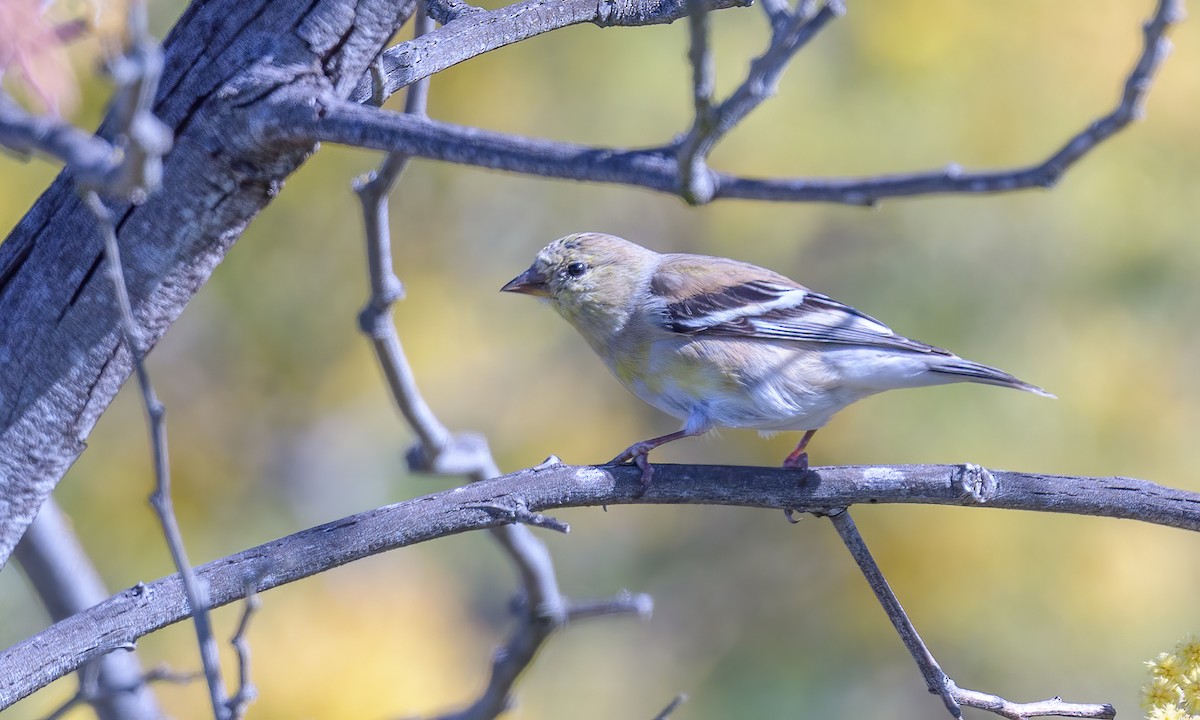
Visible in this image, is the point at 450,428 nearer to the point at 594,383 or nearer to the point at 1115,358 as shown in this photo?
the point at 594,383

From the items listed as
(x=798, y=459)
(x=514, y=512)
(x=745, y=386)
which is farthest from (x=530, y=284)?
(x=514, y=512)

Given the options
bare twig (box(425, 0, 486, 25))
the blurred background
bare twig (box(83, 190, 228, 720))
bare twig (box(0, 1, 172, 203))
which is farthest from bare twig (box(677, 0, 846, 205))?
the blurred background

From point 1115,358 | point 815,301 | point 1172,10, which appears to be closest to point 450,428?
point 815,301

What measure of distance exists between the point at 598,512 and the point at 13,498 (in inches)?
156

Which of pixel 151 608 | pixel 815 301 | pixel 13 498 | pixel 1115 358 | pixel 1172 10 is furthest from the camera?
pixel 1115 358

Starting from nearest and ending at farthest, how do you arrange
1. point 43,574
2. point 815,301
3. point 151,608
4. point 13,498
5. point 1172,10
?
point 1172,10 → point 151,608 → point 13,498 → point 43,574 → point 815,301

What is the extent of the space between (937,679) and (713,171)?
1264 millimetres

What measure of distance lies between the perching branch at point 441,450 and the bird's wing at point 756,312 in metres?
0.72

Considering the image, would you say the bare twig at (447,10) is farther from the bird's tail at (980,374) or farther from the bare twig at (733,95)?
the bird's tail at (980,374)

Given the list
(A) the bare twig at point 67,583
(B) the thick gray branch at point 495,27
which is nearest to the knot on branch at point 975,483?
(B) the thick gray branch at point 495,27

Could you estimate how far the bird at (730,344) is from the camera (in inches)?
112

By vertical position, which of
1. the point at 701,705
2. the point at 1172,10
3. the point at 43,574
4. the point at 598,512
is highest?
the point at 1172,10

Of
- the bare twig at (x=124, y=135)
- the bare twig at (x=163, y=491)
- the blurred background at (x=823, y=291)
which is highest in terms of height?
the bare twig at (x=124, y=135)

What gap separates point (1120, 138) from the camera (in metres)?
4.54
